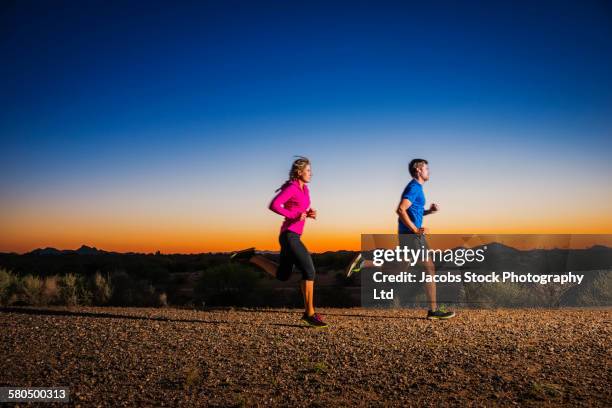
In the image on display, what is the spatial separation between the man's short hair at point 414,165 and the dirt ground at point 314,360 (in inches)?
93.2

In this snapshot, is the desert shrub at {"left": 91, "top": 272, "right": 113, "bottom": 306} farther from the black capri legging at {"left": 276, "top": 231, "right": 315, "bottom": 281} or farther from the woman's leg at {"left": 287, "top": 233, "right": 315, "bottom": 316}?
the woman's leg at {"left": 287, "top": 233, "right": 315, "bottom": 316}

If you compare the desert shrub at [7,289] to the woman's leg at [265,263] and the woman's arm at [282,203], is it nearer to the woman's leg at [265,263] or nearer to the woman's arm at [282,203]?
the woman's leg at [265,263]

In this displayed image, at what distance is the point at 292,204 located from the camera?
24.8 feet

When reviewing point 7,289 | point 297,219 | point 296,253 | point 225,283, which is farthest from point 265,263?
point 225,283

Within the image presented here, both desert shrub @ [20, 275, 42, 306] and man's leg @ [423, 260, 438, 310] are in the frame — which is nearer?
man's leg @ [423, 260, 438, 310]

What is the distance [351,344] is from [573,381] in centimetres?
246

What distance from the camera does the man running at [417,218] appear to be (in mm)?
8211

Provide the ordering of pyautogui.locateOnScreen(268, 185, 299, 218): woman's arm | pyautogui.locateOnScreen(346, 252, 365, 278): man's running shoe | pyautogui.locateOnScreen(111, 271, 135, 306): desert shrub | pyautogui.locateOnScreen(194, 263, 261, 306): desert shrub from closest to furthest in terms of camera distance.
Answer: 1. pyautogui.locateOnScreen(268, 185, 299, 218): woman's arm
2. pyautogui.locateOnScreen(346, 252, 365, 278): man's running shoe
3. pyautogui.locateOnScreen(111, 271, 135, 306): desert shrub
4. pyautogui.locateOnScreen(194, 263, 261, 306): desert shrub

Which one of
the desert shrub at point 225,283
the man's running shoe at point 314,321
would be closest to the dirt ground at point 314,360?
the man's running shoe at point 314,321

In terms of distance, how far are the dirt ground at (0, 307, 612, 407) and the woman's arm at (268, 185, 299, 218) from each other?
1647mm

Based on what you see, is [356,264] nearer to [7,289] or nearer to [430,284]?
[430,284]

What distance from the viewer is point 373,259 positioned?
384 inches

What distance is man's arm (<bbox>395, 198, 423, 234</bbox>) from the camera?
26.9 ft

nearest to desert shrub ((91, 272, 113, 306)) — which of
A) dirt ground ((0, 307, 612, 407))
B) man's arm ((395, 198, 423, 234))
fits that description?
dirt ground ((0, 307, 612, 407))
